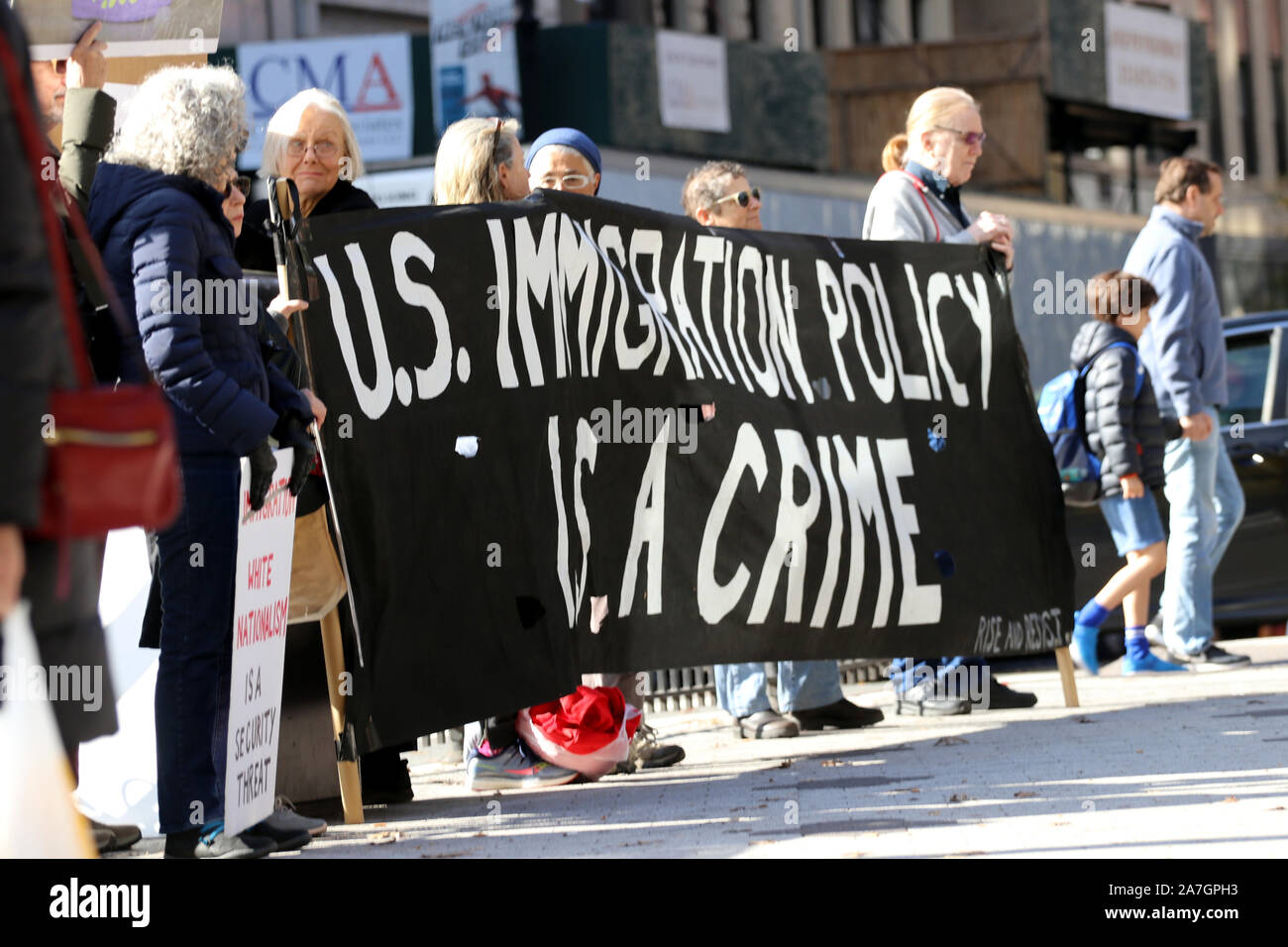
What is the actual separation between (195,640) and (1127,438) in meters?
5.21

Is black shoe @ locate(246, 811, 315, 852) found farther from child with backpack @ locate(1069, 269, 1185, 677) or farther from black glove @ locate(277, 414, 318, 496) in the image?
child with backpack @ locate(1069, 269, 1185, 677)

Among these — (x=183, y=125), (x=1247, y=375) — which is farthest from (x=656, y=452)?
(x=1247, y=375)

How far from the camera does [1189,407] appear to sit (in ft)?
29.6

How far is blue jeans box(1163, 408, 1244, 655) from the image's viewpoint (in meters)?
9.13

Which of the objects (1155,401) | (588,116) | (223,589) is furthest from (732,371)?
(588,116)

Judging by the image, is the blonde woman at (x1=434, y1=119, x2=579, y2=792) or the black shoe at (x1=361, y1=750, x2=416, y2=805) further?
the blonde woman at (x1=434, y1=119, x2=579, y2=792)

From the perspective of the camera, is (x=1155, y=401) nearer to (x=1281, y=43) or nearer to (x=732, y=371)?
(x=732, y=371)

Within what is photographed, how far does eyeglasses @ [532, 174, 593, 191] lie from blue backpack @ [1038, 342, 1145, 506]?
3.01 metres

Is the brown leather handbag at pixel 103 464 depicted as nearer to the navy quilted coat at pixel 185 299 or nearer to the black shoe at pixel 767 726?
the navy quilted coat at pixel 185 299

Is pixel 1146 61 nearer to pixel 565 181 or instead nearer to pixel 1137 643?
pixel 1137 643

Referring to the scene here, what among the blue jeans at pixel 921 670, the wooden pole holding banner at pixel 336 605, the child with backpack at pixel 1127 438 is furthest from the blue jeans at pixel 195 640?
the child with backpack at pixel 1127 438

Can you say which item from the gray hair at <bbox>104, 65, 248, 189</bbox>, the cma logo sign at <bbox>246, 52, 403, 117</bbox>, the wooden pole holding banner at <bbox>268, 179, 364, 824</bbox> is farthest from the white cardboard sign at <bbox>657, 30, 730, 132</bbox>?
the gray hair at <bbox>104, 65, 248, 189</bbox>

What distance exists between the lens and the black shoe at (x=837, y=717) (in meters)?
7.66
